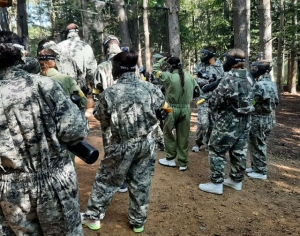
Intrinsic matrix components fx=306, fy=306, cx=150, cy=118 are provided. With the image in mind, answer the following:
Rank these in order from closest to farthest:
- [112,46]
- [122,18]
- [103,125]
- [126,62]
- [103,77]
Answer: [126,62] < [103,125] < [103,77] < [112,46] < [122,18]

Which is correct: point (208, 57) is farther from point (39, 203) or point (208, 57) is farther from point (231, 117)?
point (39, 203)

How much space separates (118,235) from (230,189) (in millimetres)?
2461

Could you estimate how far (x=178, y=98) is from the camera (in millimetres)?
5781

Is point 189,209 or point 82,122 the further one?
point 189,209

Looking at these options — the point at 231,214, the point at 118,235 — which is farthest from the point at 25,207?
the point at 231,214

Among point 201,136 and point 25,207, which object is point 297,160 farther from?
point 25,207

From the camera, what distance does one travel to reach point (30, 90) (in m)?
2.09

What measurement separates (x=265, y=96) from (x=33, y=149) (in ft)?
15.0

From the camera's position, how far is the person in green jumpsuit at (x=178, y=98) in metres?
5.72

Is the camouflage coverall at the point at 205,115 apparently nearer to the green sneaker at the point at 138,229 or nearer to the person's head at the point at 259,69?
the person's head at the point at 259,69

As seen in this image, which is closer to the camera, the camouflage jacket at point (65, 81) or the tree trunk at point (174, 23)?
the camouflage jacket at point (65, 81)

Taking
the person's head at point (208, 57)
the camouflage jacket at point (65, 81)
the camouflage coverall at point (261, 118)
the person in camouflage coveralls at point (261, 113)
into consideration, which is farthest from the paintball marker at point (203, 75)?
the camouflage jacket at point (65, 81)

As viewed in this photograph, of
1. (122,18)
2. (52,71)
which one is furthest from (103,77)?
(122,18)

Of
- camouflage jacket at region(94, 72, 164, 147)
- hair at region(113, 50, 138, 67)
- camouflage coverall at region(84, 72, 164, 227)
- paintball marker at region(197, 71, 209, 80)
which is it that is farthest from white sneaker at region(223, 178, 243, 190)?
hair at region(113, 50, 138, 67)
